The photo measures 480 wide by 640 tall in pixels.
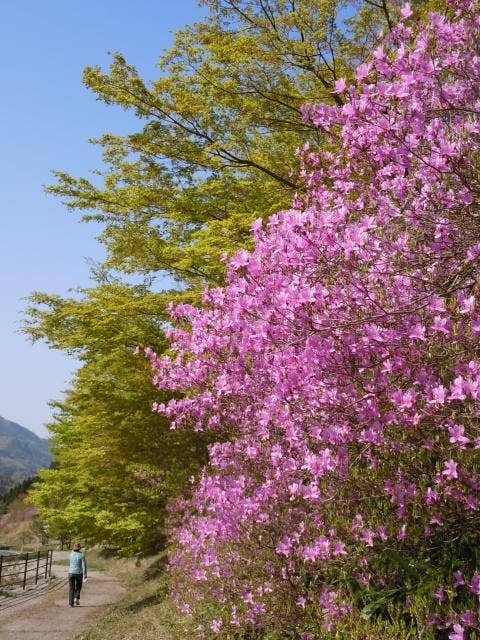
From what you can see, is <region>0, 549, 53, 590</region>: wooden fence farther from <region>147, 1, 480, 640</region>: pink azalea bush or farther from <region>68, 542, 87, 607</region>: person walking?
<region>147, 1, 480, 640</region>: pink azalea bush

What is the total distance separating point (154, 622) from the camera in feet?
33.0

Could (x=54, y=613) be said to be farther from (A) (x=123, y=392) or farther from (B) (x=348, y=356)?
(B) (x=348, y=356)

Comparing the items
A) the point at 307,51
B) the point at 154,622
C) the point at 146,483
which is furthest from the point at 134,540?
the point at 307,51

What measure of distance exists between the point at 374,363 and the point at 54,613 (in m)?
13.2

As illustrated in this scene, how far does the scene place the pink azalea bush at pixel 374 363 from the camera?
3.12m

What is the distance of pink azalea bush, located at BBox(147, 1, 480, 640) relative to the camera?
3.12 m

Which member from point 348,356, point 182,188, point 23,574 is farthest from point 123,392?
point 23,574

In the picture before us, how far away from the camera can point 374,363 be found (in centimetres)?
321

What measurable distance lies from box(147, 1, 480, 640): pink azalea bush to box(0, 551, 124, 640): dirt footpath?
801cm

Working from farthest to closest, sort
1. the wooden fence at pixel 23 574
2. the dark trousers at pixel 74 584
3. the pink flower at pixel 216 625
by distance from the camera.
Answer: the wooden fence at pixel 23 574 < the dark trousers at pixel 74 584 < the pink flower at pixel 216 625

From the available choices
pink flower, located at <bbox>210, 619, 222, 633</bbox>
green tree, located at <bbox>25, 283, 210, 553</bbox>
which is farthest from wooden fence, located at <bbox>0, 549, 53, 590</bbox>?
pink flower, located at <bbox>210, 619, 222, 633</bbox>

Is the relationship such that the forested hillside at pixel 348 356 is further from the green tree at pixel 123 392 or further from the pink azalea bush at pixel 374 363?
the green tree at pixel 123 392

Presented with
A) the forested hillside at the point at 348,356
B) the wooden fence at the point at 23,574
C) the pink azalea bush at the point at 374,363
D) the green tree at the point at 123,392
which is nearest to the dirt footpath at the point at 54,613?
the wooden fence at the point at 23,574

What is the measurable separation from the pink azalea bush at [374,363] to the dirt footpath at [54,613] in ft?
26.3
